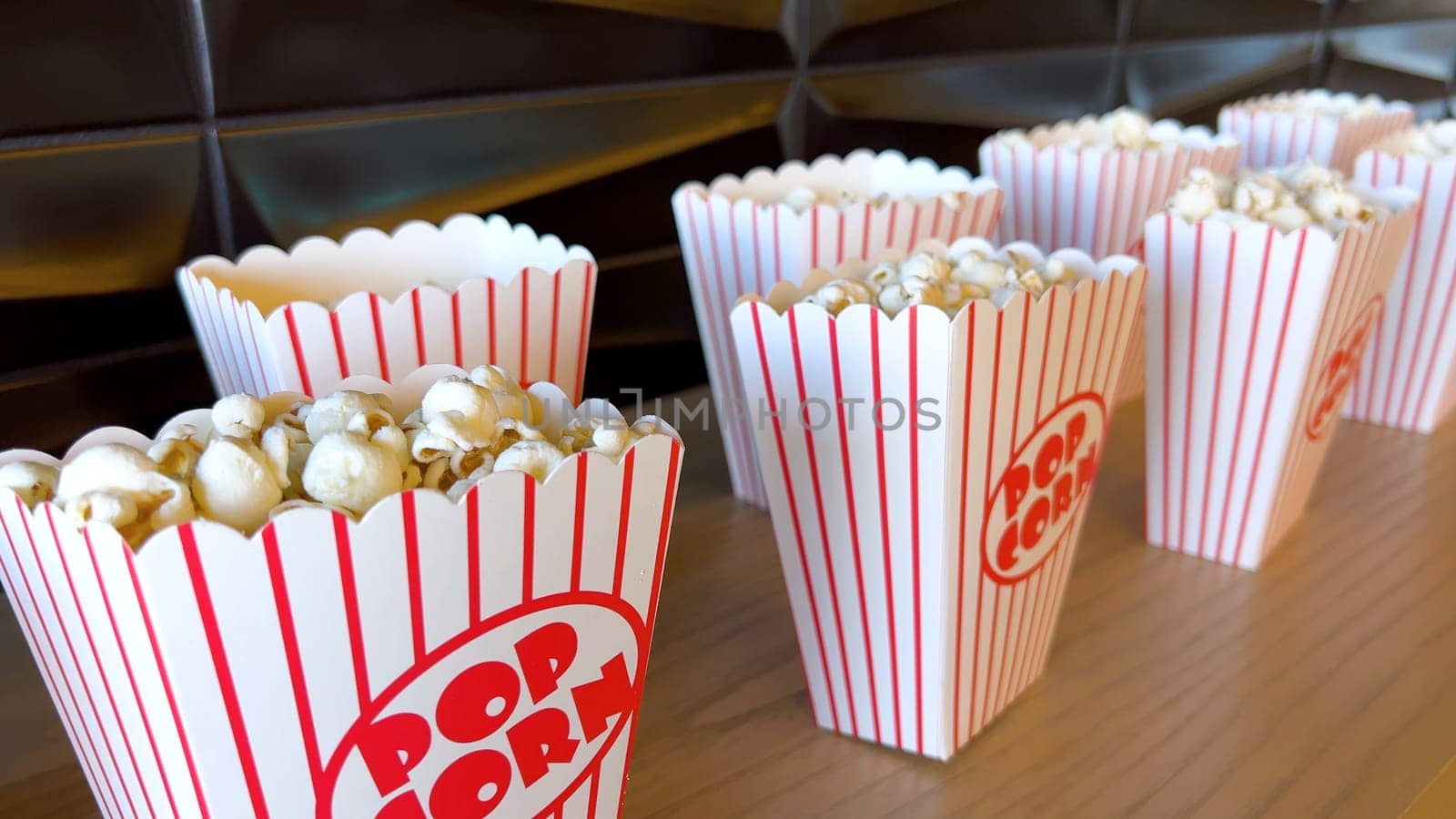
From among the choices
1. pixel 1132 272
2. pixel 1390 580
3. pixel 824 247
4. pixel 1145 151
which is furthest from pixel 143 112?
pixel 1390 580

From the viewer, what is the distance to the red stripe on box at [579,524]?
0.66 metres

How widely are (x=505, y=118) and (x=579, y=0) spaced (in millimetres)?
166

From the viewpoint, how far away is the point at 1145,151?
167 centimetres

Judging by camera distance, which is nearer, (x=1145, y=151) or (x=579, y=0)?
(x=579, y=0)

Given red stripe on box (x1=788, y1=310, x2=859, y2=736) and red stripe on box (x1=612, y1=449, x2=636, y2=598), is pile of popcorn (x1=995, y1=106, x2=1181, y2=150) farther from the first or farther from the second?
red stripe on box (x1=612, y1=449, x2=636, y2=598)

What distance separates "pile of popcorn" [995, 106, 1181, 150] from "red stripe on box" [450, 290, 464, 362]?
101 centimetres

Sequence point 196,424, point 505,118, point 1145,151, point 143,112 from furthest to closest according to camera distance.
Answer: point 1145,151, point 505,118, point 143,112, point 196,424

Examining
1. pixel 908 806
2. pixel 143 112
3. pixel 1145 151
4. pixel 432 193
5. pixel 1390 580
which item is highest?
pixel 143 112

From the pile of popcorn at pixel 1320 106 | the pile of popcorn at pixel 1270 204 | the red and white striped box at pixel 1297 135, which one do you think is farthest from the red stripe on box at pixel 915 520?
the pile of popcorn at pixel 1320 106

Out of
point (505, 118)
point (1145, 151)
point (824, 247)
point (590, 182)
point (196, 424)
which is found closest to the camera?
point (196, 424)

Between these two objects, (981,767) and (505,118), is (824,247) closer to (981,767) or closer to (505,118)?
(505,118)

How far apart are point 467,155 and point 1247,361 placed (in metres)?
0.92

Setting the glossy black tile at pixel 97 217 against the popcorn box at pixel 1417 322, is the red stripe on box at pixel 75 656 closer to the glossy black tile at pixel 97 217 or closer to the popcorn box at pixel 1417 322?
the glossy black tile at pixel 97 217

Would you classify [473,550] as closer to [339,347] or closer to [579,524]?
[579,524]
